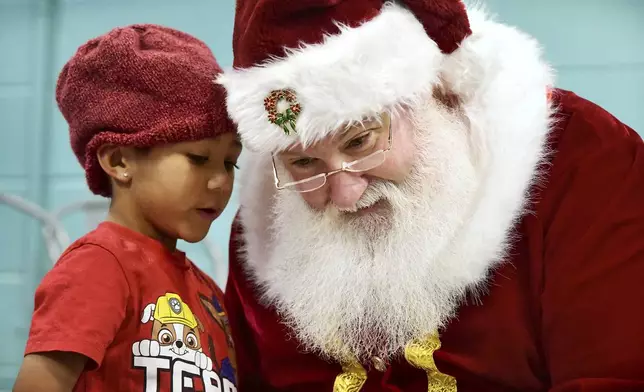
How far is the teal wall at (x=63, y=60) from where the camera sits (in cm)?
239

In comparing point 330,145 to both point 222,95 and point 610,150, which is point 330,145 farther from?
point 610,150

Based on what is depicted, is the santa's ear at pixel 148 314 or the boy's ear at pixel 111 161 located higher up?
the boy's ear at pixel 111 161

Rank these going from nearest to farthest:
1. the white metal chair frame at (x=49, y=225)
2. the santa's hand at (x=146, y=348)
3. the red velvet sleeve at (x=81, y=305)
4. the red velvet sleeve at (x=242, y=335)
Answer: the red velvet sleeve at (x=81, y=305)
the santa's hand at (x=146, y=348)
the red velvet sleeve at (x=242, y=335)
the white metal chair frame at (x=49, y=225)

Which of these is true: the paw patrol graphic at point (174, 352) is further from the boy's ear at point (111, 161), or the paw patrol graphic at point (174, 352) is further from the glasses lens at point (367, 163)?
the glasses lens at point (367, 163)

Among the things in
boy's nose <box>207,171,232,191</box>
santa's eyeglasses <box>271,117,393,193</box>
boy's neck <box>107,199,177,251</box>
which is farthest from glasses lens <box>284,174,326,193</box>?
boy's neck <box>107,199,177,251</box>

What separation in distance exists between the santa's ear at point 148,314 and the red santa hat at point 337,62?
283mm

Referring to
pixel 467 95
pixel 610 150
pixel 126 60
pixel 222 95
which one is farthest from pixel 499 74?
pixel 126 60

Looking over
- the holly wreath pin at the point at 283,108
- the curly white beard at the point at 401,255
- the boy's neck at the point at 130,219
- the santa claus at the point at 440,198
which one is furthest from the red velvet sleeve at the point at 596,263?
the boy's neck at the point at 130,219

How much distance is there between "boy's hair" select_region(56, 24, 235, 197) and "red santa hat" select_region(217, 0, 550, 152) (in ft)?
0.29

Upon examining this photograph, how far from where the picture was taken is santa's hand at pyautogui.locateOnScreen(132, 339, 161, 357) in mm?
1019

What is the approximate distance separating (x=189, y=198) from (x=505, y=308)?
53 centimetres

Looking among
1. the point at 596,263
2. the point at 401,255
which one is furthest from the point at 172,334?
the point at 596,263

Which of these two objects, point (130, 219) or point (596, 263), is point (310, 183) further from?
point (596, 263)

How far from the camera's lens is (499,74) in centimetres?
112
